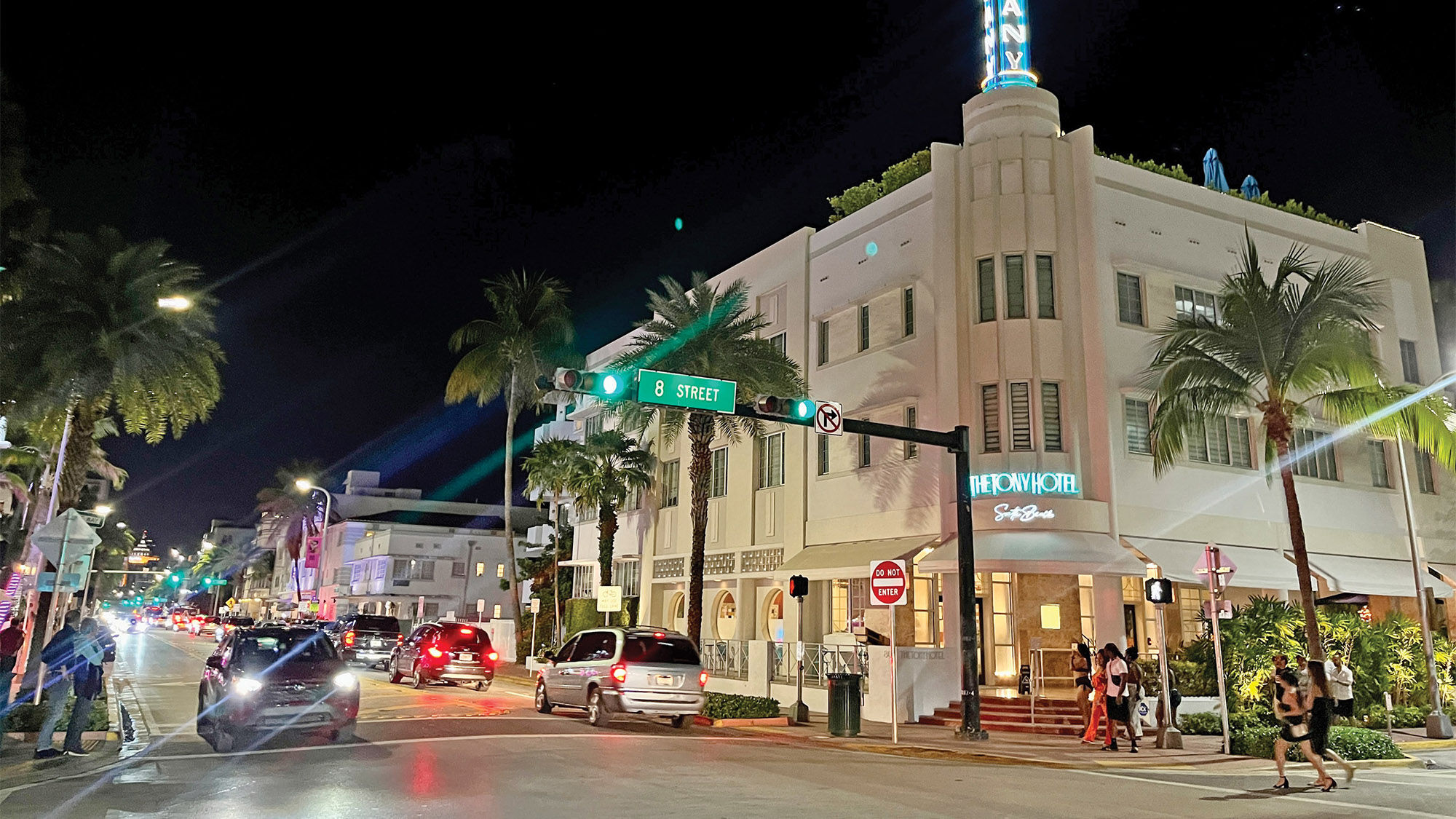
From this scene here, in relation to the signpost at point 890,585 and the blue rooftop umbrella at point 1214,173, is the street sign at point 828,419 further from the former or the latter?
the blue rooftop umbrella at point 1214,173

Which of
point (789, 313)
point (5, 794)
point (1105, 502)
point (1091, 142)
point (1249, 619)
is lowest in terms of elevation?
point (5, 794)

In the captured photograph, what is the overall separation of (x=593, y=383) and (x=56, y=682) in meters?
8.02

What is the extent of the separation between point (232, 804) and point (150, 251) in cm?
1468

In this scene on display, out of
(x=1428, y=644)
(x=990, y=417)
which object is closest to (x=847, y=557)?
(x=990, y=417)

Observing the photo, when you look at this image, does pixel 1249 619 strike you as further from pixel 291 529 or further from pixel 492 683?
pixel 291 529

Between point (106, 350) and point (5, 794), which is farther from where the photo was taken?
point (106, 350)

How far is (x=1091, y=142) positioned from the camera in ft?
78.9

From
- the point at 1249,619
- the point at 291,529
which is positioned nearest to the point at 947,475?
the point at 1249,619

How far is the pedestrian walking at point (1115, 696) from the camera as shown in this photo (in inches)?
653

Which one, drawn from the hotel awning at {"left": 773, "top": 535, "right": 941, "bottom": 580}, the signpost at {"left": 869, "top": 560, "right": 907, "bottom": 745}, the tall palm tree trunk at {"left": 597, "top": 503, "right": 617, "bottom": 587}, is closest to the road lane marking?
the signpost at {"left": 869, "top": 560, "right": 907, "bottom": 745}

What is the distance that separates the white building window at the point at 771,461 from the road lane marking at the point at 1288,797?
16.4 m

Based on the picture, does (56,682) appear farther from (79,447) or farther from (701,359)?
(701,359)

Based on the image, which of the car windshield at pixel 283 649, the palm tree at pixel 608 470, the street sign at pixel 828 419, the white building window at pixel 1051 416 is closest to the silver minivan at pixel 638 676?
the car windshield at pixel 283 649

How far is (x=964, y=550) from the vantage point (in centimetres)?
1803
